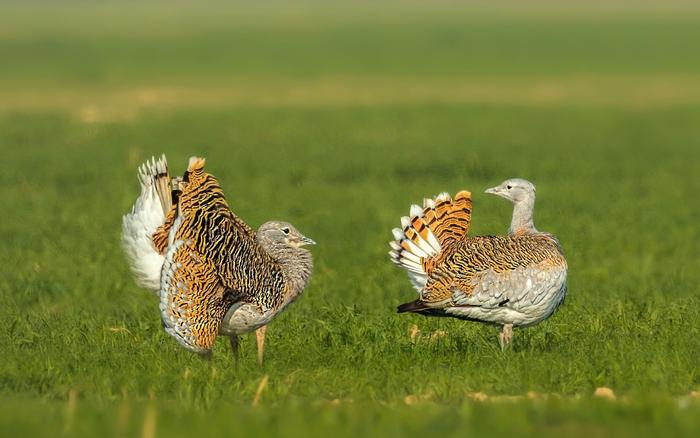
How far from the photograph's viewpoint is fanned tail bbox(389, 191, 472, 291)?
33.9ft

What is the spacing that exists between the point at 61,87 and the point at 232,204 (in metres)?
27.6

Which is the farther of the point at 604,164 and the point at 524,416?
the point at 604,164

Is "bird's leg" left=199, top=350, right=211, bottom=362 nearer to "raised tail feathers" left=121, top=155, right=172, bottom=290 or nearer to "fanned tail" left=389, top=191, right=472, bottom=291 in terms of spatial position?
"raised tail feathers" left=121, top=155, right=172, bottom=290

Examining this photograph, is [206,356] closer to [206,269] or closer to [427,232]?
[206,269]

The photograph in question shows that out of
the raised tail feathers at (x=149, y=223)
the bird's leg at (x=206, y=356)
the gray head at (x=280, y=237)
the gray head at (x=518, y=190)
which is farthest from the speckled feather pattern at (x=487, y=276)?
the raised tail feathers at (x=149, y=223)

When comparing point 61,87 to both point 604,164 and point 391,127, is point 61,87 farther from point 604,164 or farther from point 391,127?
point 604,164

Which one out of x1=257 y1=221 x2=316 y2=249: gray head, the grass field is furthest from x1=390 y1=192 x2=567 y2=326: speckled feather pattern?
x1=257 y1=221 x2=316 y2=249: gray head

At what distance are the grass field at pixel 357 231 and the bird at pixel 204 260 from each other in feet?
1.19

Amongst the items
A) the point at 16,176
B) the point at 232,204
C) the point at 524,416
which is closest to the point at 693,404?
the point at 524,416

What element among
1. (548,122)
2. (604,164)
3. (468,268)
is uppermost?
(548,122)

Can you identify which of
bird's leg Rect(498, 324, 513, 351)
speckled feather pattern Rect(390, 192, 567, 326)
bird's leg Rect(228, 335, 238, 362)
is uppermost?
speckled feather pattern Rect(390, 192, 567, 326)

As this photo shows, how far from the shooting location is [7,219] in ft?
59.7

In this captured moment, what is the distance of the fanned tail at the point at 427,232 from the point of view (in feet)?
33.9

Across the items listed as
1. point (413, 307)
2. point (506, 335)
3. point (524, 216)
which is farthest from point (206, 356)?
point (524, 216)
